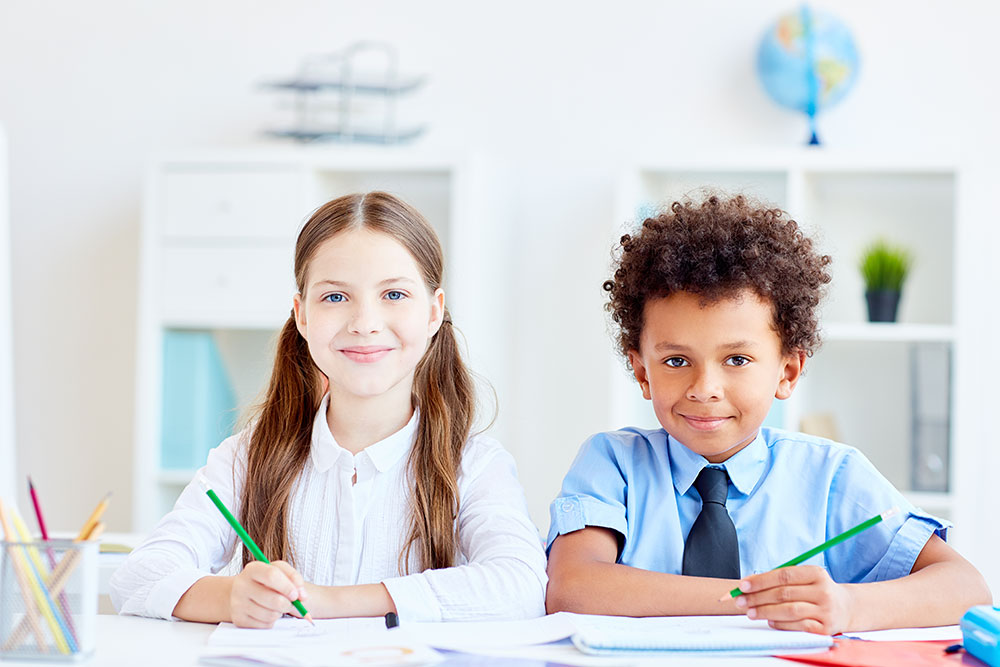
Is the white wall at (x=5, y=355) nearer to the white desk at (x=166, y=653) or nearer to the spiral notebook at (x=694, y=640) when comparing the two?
the white desk at (x=166, y=653)

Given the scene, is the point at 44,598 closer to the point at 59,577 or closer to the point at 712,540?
the point at 59,577

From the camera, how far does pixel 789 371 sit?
1.39m

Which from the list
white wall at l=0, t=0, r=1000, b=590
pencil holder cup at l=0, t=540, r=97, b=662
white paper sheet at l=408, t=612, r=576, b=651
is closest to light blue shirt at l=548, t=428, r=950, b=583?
white paper sheet at l=408, t=612, r=576, b=651

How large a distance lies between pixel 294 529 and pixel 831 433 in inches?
69.1

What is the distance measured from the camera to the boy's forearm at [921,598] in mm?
1134

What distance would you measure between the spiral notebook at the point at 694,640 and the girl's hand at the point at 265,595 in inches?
11.0

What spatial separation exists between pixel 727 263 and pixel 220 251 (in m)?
1.82

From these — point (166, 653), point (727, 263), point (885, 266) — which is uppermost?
point (885, 266)

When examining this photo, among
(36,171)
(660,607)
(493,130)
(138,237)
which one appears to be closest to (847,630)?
(660,607)

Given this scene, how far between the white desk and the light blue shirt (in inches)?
14.7

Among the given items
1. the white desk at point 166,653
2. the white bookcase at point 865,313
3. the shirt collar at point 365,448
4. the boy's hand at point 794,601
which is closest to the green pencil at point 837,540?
the boy's hand at point 794,601

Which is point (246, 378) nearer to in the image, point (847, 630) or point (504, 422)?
point (504, 422)

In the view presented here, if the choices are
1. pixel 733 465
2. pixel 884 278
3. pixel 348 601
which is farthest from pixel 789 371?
pixel 884 278

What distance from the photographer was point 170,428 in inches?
114
